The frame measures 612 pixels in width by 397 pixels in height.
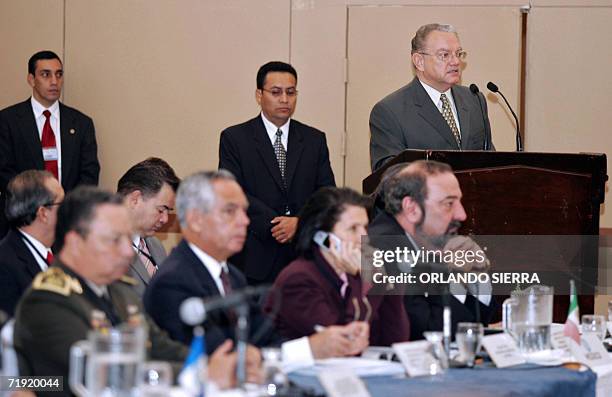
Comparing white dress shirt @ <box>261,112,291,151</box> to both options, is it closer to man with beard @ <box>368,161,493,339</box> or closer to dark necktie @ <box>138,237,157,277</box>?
dark necktie @ <box>138,237,157,277</box>

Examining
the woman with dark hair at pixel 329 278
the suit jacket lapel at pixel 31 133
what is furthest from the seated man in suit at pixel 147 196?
the suit jacket lapel at pixel 31 133

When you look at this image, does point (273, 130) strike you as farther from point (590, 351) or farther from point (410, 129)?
point (590, 351)

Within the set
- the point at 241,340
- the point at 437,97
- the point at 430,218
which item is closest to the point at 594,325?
the point at 430,218

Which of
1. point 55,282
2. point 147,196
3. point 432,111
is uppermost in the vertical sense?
point 432,111

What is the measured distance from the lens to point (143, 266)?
5141 millimetres

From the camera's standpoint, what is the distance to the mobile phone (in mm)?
3986

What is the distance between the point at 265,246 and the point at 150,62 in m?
2.42

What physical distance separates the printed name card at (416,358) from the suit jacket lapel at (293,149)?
3.23 metres

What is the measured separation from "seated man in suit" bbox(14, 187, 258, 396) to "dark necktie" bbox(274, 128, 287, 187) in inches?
132

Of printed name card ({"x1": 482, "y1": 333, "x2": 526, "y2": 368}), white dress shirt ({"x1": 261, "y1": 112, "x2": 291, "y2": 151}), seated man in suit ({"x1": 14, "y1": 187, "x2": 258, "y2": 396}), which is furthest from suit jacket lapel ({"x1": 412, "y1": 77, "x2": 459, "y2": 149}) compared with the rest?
seated man in suit ({"x1": 14, "y1": 187, "x2": 258, "y2": 396})

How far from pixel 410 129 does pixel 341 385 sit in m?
3.05

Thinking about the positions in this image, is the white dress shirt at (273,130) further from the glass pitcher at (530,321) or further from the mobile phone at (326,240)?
the glass pitcher at (530,321)

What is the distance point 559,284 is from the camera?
5.37 meters

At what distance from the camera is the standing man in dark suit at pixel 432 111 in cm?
581
